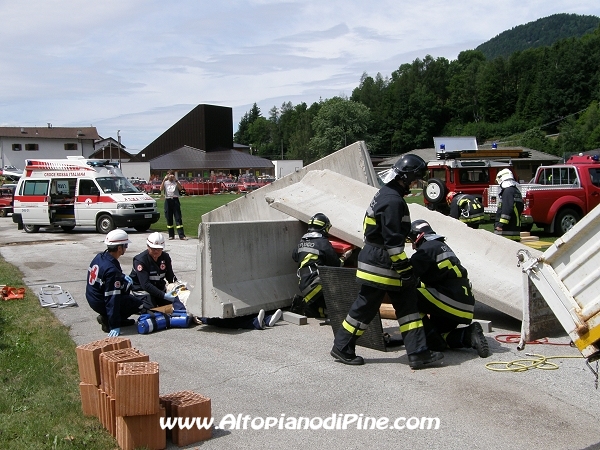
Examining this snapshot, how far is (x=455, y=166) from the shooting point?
70.3 feet

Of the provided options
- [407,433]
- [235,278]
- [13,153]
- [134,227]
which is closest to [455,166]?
[134,227]

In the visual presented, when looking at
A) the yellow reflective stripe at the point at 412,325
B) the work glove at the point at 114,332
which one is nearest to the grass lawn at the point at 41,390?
the work glove at the point at 114,332

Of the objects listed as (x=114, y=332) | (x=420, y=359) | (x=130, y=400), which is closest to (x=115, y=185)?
(x=114, y=332)

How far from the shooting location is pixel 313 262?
805cm

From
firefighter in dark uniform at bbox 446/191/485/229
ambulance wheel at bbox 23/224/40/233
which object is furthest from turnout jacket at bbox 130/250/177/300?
ambulance wheel at bbox 23/224/40/233

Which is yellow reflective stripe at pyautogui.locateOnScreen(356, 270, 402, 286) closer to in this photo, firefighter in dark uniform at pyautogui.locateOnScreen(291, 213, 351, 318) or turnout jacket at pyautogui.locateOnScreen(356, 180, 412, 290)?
turnout jacket at pyautogui.locateOnScreen(356, 180, 412, 290)

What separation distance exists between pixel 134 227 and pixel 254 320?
14.4 m

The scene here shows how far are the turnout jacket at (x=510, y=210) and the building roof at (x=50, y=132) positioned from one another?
84817 mm

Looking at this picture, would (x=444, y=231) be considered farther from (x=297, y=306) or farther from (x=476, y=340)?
(x=476, y=340)

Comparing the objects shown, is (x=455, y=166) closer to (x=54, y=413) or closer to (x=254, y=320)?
(x=254, y=320)

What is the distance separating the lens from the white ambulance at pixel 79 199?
20.9 m

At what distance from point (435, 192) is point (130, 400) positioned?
1648 cm

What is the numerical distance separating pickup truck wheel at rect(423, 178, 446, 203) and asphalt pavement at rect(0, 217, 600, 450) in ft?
A: 37.5

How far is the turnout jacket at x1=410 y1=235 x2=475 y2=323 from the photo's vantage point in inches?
260
